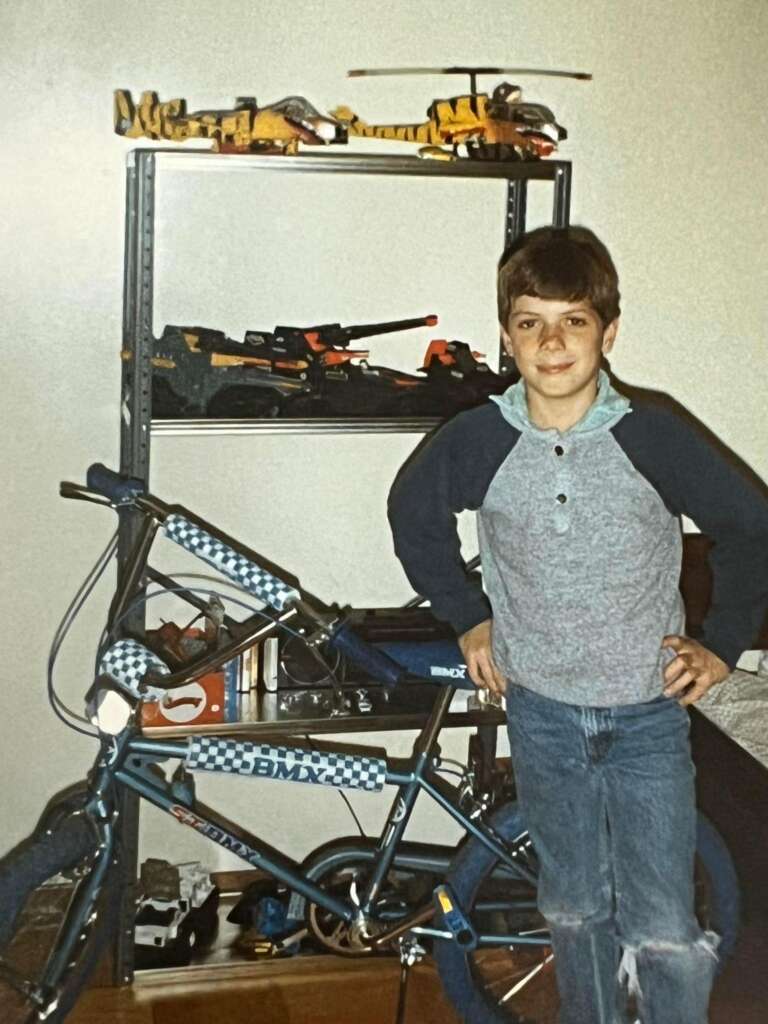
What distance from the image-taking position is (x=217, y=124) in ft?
7.52

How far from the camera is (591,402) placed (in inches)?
70.9

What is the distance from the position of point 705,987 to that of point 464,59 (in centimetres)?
170

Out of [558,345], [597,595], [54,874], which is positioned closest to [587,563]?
[597,595]

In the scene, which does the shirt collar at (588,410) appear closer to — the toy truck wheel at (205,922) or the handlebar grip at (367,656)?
the handlebar grip at (367,656)

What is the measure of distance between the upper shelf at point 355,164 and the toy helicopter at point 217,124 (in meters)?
0.06

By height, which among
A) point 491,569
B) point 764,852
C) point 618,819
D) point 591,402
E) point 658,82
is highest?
point 658,82

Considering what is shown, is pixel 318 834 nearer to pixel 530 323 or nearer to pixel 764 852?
pixel 764 852

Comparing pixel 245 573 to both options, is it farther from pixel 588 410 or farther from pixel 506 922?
pixel 506 922

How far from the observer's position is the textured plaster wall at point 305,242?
235 centimetres

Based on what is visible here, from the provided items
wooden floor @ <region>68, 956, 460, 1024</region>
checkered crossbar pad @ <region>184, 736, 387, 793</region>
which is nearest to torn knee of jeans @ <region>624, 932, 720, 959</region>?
checkered crossbar pad @ <region>184, 736, 387, 793</region>

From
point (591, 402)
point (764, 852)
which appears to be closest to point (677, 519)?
point (591, 402)

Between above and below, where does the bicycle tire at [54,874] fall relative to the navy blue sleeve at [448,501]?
below

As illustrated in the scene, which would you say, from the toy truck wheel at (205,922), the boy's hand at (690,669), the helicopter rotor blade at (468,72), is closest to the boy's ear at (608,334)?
the boy's hand at (690,669)

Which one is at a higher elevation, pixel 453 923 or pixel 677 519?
pixel 677 519
